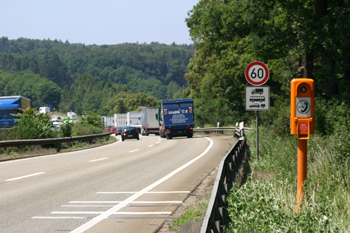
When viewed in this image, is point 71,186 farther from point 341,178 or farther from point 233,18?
point 233,18

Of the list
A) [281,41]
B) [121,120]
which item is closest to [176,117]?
[281,41]

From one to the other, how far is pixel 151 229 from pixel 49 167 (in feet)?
30.4

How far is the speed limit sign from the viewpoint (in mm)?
12523

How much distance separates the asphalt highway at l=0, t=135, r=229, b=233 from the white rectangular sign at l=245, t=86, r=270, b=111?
238cm

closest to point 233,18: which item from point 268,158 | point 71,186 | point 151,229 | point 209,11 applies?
point 209,11

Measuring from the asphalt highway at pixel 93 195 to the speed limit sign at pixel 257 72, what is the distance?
304 centimetres

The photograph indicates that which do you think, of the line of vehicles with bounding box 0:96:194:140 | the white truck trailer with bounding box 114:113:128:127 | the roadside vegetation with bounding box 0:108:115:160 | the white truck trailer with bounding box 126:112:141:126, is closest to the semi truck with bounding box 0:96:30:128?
the line of vehicles with bounding box 0:96:194:140

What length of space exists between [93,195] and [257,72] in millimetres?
5895

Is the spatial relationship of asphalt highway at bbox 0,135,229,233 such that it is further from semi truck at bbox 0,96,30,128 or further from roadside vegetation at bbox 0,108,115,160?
semi truck at bbox 0,96,30,128

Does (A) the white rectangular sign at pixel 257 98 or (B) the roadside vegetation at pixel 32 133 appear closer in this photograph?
(A) the white rectangular sign at pixel 257 98

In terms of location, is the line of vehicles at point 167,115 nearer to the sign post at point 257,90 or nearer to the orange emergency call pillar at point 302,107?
the sign post at point 257,90

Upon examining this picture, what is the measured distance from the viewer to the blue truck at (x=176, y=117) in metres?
37.9

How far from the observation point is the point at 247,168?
12.3m

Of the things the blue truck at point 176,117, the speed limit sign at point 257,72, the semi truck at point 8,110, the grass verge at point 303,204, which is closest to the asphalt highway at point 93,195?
the grass verge at point 303,204
